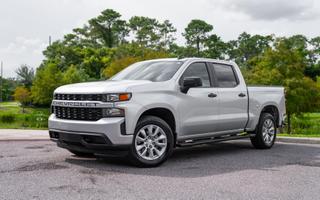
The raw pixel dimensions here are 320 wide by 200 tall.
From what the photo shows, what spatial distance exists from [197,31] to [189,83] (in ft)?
233

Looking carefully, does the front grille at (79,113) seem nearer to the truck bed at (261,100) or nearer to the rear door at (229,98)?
the rear door at (229,98)

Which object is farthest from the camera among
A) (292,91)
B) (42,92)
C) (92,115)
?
(42,92)

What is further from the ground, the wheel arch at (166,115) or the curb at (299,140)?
the wheel arch at (166,115)

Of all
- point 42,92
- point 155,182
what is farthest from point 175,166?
point 42,92

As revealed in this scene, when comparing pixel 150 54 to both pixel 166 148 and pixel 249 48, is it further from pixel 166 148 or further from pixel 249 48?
pixel 249 48

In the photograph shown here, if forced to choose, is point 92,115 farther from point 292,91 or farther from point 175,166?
point 292,91

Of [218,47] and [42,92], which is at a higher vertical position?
[218,47]

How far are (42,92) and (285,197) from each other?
42.1 metres

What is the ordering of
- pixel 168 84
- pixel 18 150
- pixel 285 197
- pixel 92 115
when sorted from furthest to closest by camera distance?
pixel 18 150
pixel 168 84
pixel 92 115
pixel 285 197

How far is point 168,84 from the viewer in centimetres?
748

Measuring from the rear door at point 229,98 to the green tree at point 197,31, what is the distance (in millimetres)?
68473

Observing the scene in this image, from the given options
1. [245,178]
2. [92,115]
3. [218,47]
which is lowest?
[245,178]

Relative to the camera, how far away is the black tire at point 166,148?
274 inches

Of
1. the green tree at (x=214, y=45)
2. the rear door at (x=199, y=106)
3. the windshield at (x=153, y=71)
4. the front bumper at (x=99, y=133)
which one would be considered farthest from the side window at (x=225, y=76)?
the green tree at (x=214, y=45)
